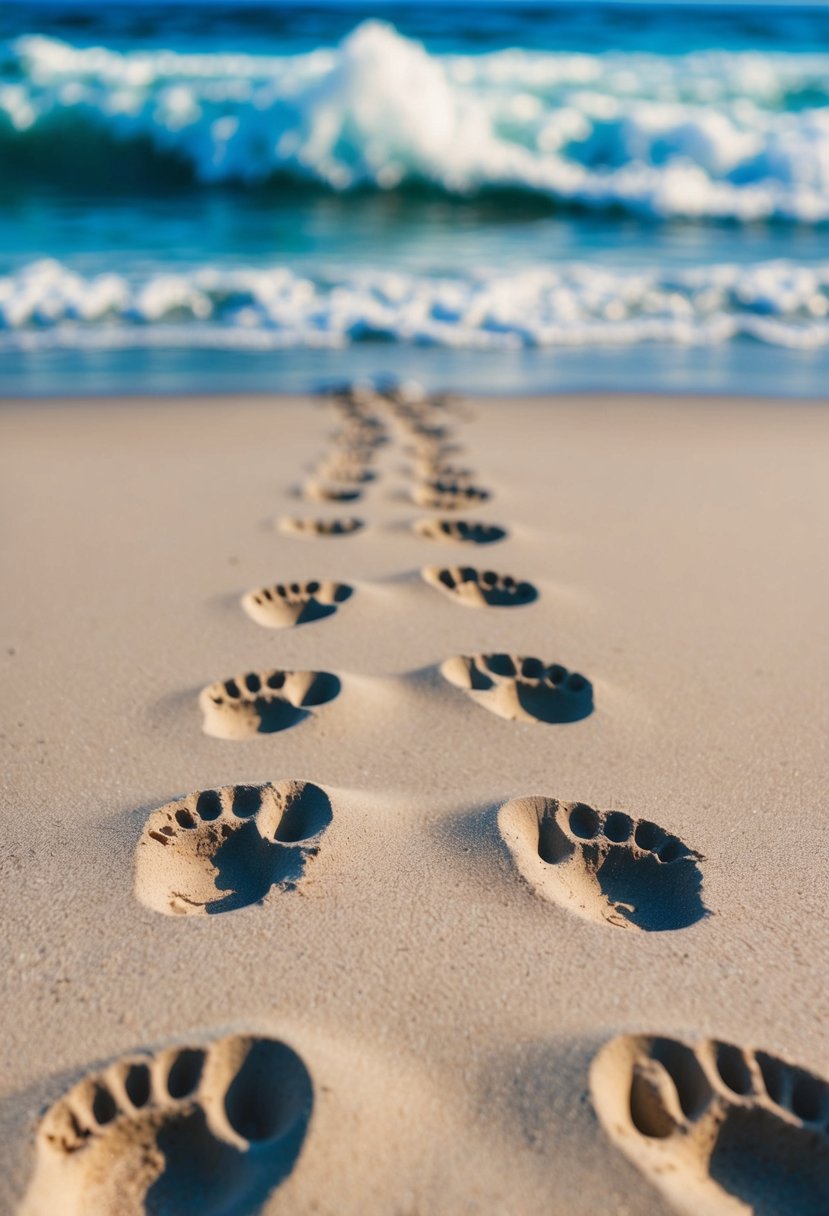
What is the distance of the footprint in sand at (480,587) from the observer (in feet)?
7.98

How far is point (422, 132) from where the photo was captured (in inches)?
421

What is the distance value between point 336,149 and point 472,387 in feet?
23.3

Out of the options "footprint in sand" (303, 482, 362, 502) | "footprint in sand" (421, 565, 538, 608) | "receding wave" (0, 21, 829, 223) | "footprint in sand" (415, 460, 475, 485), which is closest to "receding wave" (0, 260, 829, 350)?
"footprint in sand" (415, 460, 475, 485)

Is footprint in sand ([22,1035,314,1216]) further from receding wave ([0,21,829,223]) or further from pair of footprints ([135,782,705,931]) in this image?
receding wave ([0,21,829,223])

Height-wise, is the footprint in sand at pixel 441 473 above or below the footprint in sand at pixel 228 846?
below

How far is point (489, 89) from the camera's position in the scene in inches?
463

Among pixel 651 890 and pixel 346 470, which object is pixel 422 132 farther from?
pixel 651 890

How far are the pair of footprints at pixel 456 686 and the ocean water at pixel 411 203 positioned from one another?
9.20 ft

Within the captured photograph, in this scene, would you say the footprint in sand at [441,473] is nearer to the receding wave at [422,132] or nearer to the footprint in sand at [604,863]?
the footprint in sand at [604,863]

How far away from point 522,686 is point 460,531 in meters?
0.85

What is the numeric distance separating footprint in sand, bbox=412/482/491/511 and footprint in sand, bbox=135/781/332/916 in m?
1.52

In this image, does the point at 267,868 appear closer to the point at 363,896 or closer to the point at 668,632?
the point at 363,896

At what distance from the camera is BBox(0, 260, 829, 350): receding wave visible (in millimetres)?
5559

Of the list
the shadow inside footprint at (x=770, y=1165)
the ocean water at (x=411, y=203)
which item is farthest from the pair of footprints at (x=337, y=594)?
the ocean water at (x=411, y=203)
